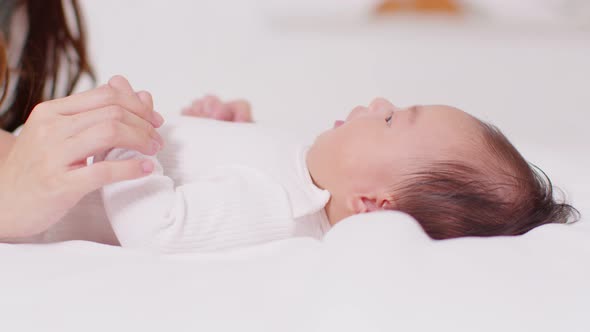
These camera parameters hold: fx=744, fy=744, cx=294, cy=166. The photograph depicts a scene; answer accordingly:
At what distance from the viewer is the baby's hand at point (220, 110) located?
1.45 meters

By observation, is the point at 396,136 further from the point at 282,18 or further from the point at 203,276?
the point at 282,18

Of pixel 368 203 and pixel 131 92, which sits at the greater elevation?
pixel 131 92

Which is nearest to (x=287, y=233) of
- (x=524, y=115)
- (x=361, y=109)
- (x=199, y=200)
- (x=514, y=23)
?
(x=199, y=200)

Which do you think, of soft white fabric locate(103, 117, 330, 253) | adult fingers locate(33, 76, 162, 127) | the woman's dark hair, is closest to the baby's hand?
soft white fabric locate(103, 117, 330, 253)

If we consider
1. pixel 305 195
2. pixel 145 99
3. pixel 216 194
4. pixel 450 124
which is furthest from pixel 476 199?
pixel 145 99

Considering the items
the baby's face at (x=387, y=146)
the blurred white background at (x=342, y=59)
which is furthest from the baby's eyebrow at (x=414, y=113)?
the blurred white background at (x=342, y=59)

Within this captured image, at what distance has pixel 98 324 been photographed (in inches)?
28.9

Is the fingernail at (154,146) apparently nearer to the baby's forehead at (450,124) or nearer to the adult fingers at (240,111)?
the baby's forehead at (450,124)

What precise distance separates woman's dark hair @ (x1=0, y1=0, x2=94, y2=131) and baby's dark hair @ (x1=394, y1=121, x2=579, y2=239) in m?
0.97

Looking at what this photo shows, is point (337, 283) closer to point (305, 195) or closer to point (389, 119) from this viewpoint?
point (305, 195)

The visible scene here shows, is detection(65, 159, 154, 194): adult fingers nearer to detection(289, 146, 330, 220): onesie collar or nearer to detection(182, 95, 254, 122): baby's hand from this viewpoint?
detection(289, 146, 330, 220): onesie collar

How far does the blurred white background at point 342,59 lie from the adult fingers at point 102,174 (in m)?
0.88

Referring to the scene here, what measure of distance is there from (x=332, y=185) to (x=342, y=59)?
4.08ft

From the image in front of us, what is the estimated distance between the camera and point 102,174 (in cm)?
87
